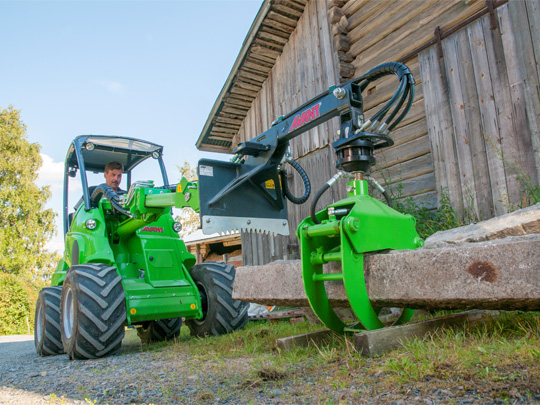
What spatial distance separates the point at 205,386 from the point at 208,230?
1.13 meters

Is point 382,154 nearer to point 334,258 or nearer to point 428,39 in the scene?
point 428,39

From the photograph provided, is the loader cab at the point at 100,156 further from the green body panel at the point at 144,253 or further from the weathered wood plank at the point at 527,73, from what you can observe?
the weathered wood plank at the point at 527,73

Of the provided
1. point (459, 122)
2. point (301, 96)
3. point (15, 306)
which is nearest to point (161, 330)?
point (459, 122)

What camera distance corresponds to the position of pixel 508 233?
3.45 metres

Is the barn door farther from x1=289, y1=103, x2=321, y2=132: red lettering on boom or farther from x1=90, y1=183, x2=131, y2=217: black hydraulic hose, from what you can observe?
x1=90, y1=183, x2=131, y2=217: black hydraulic hose

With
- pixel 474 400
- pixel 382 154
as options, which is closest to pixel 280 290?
pixel 474 400

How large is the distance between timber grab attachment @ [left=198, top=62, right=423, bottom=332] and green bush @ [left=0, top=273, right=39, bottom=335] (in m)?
16.7

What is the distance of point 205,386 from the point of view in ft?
8.65

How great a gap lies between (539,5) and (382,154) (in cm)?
270

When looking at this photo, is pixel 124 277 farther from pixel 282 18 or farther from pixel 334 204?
pixel 282 18

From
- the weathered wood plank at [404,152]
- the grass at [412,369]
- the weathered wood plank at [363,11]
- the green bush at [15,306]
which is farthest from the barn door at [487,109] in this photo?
the green bush at [15,306]

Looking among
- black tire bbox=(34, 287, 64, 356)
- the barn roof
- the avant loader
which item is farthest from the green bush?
black tire bbox=(34, 287, 64, 356)

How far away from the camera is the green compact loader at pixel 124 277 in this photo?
438 centimetres

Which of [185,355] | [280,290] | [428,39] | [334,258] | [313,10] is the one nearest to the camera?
[334,258]
